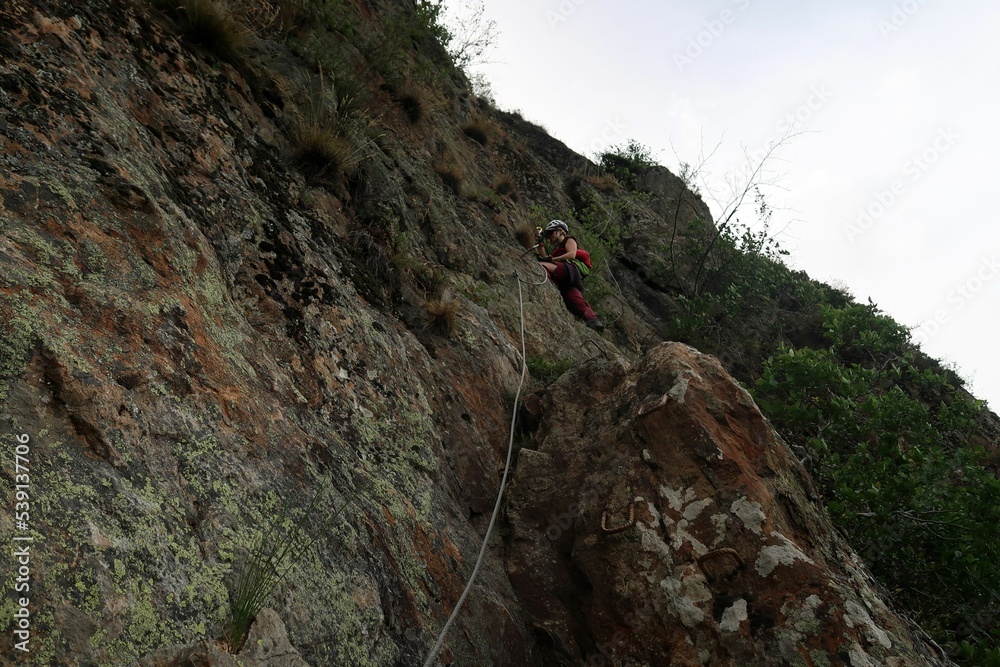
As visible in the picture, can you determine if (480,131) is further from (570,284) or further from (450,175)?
(570,284)

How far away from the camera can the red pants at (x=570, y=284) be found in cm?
859

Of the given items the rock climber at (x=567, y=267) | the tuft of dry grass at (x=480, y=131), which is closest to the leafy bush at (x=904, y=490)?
the rock climber at (x=567, y=267)

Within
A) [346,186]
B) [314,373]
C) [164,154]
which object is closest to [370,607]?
[314,373]

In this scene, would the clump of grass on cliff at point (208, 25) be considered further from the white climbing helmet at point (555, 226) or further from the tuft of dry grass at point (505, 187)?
the white climbing helmet at point (555, 226)

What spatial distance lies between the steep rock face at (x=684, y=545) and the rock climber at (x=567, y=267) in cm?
405

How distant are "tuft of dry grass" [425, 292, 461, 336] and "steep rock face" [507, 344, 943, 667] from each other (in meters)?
1.29

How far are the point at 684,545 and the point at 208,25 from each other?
4.74m

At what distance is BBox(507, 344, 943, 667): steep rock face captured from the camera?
2.97 meters

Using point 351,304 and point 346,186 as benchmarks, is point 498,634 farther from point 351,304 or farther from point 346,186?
point 346,186

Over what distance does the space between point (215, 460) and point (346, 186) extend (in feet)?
10.8

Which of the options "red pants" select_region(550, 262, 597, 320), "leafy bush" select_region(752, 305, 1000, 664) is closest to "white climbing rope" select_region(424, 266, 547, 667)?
"red pants" select_region(550, 262, 597, 320)

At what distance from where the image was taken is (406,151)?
7180 mm

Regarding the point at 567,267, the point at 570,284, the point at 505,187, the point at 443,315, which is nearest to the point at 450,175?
the point at 505,187

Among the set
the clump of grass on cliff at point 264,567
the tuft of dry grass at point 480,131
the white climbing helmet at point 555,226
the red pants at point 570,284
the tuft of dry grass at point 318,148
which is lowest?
the clump of grass on cliff at point 264,567
